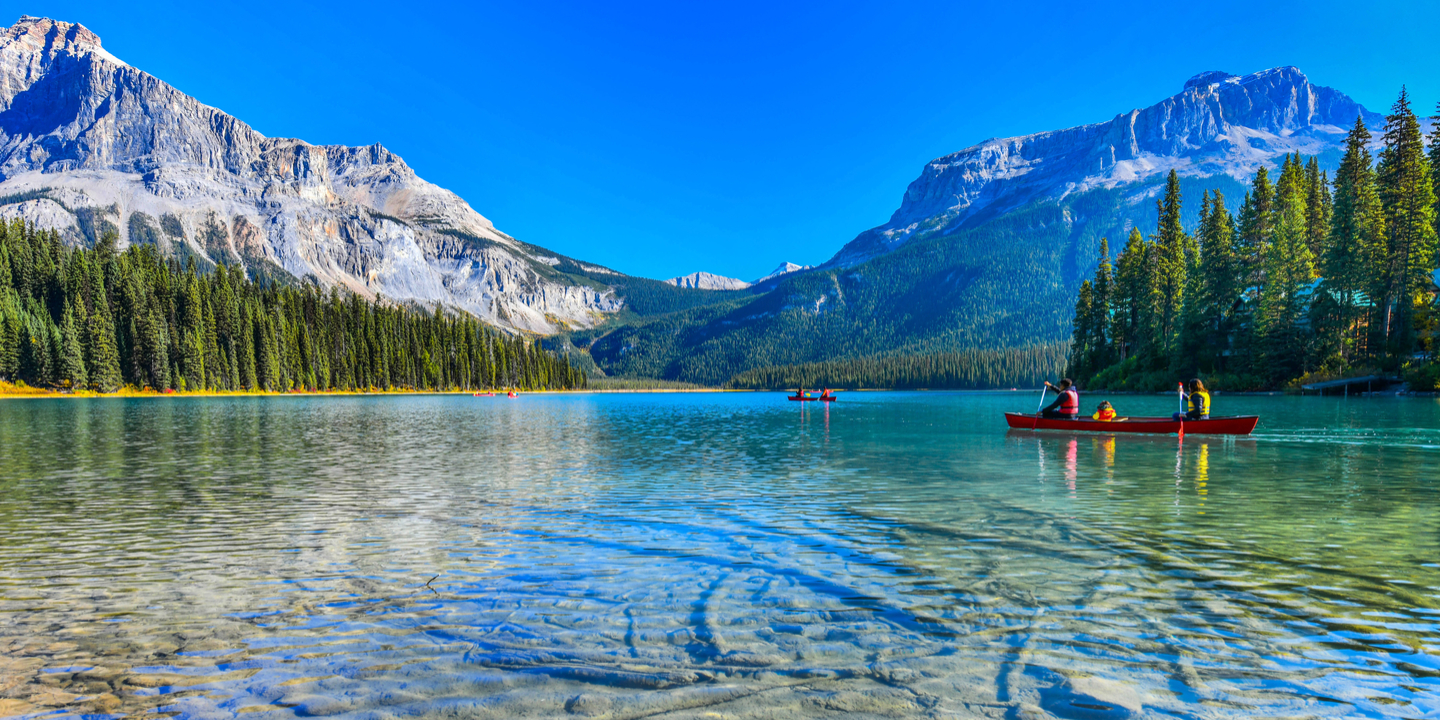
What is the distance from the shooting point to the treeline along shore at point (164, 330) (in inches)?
4104

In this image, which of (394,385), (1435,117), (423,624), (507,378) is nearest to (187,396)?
(394,385)

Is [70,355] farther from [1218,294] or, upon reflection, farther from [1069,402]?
[1218,294]

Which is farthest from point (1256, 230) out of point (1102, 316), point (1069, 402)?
point (1069, 402)

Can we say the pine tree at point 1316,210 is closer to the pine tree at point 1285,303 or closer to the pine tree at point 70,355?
the pine tree at point 1285,303

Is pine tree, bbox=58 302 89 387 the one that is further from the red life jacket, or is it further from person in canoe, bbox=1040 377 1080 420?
the red life jacket

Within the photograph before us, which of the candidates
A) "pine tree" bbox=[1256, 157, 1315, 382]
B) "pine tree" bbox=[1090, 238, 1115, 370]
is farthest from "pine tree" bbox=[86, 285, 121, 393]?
"pine tree" bbox=[1256, 157, 1315, 382]

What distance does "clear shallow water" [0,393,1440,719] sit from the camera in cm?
626

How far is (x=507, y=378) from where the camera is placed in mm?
193375

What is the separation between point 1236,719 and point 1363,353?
92.9 meters

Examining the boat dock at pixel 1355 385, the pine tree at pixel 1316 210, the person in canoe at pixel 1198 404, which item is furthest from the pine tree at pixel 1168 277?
the person in canoe at pixel 1198 404

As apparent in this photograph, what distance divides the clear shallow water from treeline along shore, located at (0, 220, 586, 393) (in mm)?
114041

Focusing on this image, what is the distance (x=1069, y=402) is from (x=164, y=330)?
13970 cm

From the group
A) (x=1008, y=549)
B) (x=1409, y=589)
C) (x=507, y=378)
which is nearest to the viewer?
(x=1409, y=589)

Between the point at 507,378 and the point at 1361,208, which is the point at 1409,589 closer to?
the point at 1361,208
